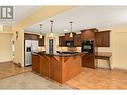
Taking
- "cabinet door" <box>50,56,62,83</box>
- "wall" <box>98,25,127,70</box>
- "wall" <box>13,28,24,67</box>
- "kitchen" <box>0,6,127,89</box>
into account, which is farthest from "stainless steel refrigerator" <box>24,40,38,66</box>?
"wall" <box>98,25,127,70</box>

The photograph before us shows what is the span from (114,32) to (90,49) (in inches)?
60.6

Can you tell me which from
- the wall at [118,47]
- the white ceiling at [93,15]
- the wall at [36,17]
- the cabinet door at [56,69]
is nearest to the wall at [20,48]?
the wall at [36,17]

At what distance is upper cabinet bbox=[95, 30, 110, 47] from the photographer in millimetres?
7066

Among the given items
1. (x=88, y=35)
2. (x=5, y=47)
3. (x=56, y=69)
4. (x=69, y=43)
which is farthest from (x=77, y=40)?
(x=5, y=47)

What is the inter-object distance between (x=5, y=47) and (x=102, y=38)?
6.77m

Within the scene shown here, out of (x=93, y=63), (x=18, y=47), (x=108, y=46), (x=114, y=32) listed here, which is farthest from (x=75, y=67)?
(x=18, y=47)

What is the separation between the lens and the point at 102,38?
7.21m

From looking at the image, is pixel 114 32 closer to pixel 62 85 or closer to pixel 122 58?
pixel 122 58

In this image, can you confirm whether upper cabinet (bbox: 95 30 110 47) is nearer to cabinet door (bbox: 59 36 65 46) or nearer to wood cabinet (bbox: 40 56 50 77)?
cabinet door (bbox: 59 36 65 46)

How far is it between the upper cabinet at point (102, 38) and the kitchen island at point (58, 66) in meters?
1.99

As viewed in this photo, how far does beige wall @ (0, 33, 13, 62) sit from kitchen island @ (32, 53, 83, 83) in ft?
14.1

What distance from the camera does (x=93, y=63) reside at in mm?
7180

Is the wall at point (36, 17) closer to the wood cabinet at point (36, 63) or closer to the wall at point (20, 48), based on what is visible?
the wall at point (20, 48)
